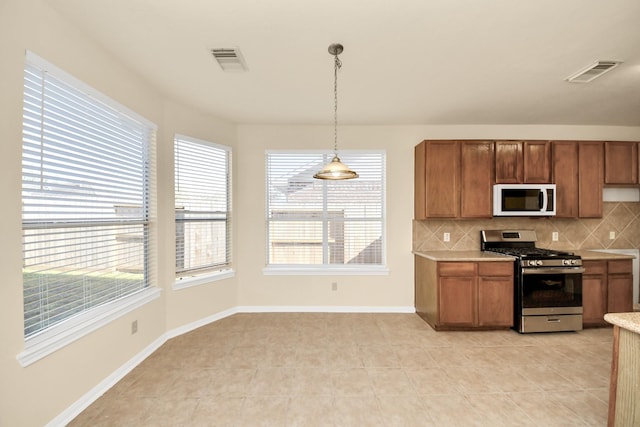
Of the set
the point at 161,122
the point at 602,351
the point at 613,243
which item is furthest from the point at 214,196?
the point at 613,243

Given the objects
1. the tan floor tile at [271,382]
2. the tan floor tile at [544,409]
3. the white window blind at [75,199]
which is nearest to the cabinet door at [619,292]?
the tan floor tile at [544,409]

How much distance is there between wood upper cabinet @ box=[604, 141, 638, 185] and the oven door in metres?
1.51

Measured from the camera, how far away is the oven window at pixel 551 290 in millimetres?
3396

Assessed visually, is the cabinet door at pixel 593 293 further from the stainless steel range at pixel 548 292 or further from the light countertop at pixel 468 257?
the light countertop at pixel 468 257

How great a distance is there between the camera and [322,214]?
169 inches

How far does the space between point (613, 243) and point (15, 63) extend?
6.56 metres

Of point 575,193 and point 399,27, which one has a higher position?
point 399,27

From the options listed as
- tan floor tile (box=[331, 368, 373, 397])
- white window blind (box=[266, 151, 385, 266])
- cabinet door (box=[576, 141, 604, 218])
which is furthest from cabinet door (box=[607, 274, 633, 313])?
tan floor tile (box=[331, 368, 373, 397])

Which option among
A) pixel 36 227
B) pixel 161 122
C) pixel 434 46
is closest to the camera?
pixel 36 227

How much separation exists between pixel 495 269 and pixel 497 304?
1.35ft

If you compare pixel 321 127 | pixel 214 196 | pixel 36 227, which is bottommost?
pixel 36 227

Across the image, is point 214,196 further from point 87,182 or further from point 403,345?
point 403,345

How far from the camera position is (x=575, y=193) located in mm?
3893

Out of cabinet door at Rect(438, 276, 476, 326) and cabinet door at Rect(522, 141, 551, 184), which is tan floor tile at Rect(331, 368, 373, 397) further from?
cabinet door at Rect(522, 141, 551, 184)
